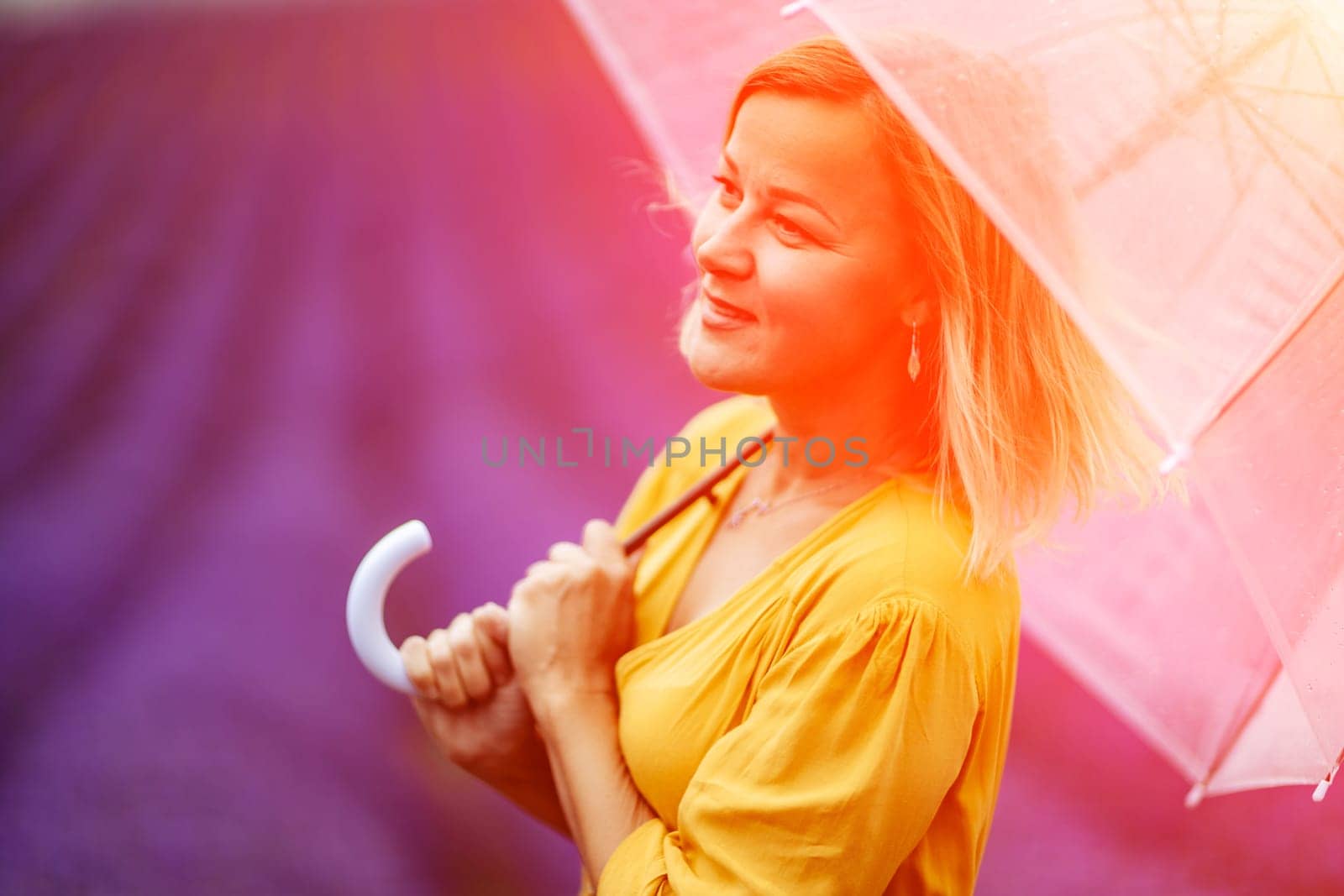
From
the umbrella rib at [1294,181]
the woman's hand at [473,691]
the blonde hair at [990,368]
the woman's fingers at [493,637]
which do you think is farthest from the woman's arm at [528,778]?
the umbrella rib at [1294,181]

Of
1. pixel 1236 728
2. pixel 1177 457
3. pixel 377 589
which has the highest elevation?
pixel 377 589

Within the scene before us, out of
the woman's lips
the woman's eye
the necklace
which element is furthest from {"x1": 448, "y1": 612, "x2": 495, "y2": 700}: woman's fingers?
the woman's eye

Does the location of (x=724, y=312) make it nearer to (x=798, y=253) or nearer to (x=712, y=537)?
(x=798, y=253)

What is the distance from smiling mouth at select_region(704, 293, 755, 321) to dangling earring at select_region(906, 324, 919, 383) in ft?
0.53

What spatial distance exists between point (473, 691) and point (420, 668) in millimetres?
62

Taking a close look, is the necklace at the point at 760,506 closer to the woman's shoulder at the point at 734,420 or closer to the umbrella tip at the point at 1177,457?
the woman's shoulder at the point at 734,420

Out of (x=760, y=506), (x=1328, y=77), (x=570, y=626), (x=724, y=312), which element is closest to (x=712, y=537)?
(x=760, y=506)

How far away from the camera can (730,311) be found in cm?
94

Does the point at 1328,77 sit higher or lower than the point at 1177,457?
higher

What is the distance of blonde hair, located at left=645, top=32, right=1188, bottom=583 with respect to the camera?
0.89 m

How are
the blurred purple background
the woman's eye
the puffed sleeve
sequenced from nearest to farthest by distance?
the puffed sleeve
the woman's eye
the blurred purple background

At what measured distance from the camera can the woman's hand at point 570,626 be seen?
1.03 meters

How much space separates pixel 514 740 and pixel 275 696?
132cm

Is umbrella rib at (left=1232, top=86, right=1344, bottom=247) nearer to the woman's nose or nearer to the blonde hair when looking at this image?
the blonde hair
